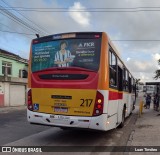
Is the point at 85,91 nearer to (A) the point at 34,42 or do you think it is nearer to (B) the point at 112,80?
(B) the point at 112,80

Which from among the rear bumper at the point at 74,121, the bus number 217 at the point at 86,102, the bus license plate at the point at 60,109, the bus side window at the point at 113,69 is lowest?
the rear bumper at the point at 74,121

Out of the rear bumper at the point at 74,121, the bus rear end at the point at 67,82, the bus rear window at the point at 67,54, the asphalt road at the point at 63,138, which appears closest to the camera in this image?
the rear bumper at the point at 74,121

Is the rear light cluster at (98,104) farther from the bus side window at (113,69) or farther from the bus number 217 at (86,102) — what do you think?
the bus side window at (113,69)

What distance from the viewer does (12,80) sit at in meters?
35.0

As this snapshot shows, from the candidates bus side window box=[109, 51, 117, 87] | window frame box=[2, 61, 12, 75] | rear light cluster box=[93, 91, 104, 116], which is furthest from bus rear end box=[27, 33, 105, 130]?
window frame box=[2, 61, 12, 75]

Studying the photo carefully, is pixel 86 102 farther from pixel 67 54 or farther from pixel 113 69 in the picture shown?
pixel 113 69

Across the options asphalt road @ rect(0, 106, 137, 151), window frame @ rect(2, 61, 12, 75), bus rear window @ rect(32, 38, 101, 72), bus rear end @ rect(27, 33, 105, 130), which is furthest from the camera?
window frame @ rect(2, 61, 12, 75)

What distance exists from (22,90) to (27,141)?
92.6 feet

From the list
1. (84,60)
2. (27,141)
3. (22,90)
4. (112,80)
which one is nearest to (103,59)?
(84,60)

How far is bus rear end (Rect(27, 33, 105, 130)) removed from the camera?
30.1ft

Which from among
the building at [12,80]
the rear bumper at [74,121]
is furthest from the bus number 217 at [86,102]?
the building at [12,80]

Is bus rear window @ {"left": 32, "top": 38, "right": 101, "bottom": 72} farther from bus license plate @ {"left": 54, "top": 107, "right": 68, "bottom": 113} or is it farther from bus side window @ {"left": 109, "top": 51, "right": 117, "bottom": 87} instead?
bus license plate @ {"left": 54, "top": 107, "right": 68, "bottom": 113}

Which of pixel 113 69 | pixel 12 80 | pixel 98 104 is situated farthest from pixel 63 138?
pixel 12 80

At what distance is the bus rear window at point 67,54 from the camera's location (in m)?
9.41
